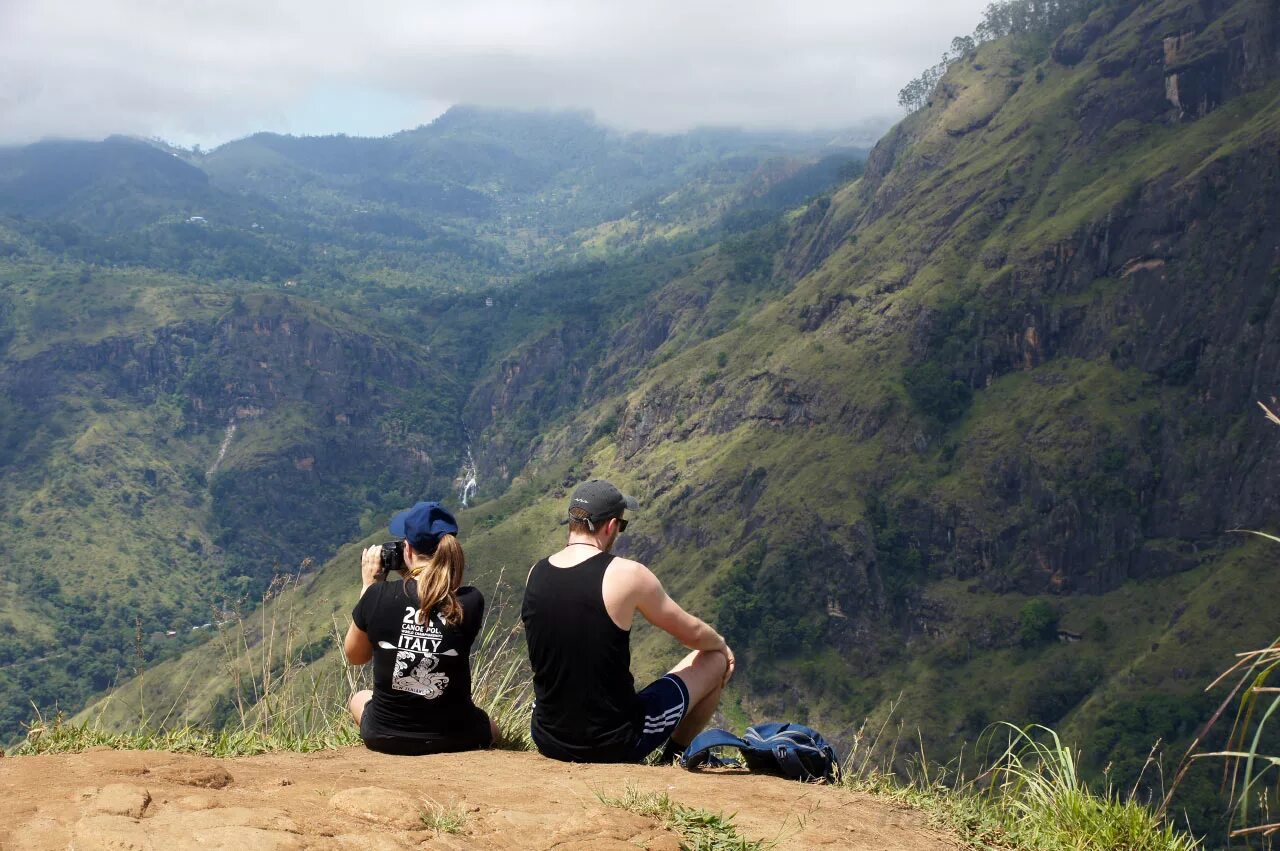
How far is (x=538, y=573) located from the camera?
6.69m

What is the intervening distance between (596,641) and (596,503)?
0.87 metres

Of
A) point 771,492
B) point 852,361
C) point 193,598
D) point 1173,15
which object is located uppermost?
point 1173,15

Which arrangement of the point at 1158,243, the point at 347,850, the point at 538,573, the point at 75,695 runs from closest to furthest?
1. the point at 347,850
2. the point at 538,573
3. the point at 1158,243
4. the point at 75,695

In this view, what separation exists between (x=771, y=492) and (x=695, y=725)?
86.0 meters

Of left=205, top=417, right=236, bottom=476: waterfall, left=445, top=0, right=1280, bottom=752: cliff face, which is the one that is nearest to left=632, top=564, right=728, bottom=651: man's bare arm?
left=445, top=0, right=1280, bottom=752: cliff face

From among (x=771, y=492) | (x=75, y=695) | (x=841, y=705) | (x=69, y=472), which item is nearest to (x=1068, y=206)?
(x=771, y=492)

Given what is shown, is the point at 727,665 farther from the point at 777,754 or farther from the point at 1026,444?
the point at 1026,444

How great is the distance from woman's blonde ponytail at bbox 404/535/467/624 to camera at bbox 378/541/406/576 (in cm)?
62

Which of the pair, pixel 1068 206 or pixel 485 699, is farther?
pixel 1068 206

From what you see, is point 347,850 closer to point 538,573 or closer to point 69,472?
point 538,573

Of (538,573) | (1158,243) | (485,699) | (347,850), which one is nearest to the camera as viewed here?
(347,850)

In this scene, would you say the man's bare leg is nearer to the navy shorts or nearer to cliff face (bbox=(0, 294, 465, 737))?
the navy shorts

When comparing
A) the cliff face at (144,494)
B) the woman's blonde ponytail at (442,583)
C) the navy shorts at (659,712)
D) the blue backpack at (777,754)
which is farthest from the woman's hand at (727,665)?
the cliff face at (144,494)

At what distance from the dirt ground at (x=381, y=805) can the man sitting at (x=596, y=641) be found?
23 cm
